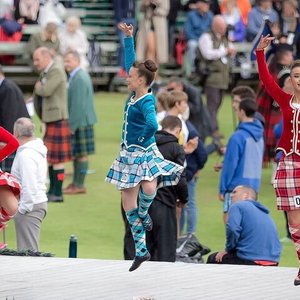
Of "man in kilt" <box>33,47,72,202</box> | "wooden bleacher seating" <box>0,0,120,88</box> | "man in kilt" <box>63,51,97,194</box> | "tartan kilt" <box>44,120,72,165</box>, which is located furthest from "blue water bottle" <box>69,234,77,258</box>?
"wooden bleacher seating" <box>0,0,120,88</box>

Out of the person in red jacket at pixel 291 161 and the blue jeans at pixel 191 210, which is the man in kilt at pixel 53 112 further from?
the person in red jacket at pixel 291 161

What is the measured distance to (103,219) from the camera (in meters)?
15.5

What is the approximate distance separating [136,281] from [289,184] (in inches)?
61.0

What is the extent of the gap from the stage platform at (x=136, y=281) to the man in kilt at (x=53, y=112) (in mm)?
5460

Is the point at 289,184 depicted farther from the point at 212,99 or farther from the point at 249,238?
the point at 212,99

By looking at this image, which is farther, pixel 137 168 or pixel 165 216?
pixel 165 216

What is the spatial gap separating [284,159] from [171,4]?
1921 cm

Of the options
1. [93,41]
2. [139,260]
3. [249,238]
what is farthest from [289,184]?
[93,41]

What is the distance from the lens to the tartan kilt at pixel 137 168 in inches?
379

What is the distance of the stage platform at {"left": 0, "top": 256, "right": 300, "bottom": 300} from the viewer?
9.45 m

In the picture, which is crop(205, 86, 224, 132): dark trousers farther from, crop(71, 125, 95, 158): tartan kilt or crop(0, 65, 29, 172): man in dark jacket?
crop(0, 65, 29, 172): man in dark jacket

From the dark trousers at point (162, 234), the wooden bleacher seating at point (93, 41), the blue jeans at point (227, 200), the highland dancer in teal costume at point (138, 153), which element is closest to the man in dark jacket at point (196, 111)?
the blue jeans at point (227, 200)

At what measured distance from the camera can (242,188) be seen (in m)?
12.2

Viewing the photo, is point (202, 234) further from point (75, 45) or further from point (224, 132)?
point (75, 45)
